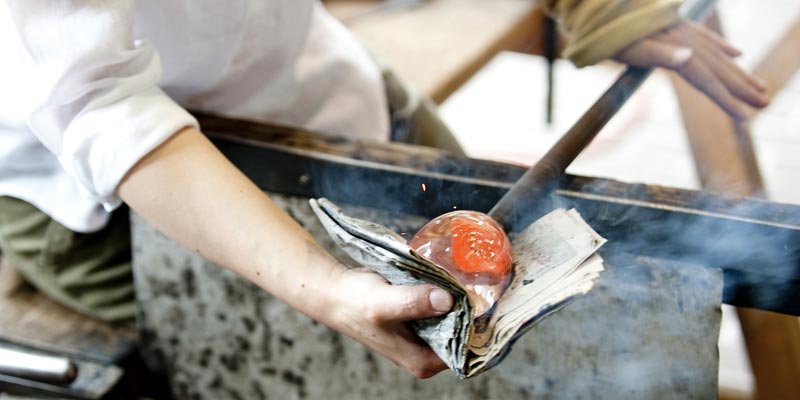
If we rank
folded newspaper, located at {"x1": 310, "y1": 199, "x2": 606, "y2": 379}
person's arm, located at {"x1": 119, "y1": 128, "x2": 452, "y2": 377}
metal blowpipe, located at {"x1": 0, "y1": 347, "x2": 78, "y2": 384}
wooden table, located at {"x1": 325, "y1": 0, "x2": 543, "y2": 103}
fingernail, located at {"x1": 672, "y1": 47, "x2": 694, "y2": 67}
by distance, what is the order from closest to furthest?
folded newspaper, located at {"x1": 310, "y1": 199, "x2": 606, "y2": 379} → person's arm, located at {"x1": 119, "y1": 128, "x2": 452, "y2": 377} → metal blowpipe, located at {"x1": 0, "y1": 347, "x2": 78, "y2": 384} → fingernail, located at {"x1": 672, "y1": 47, "x2": 694, "y2": 67} → wooden table, located at {"x1": 325, "y1": 0, "x2": 543, "y2": 103}

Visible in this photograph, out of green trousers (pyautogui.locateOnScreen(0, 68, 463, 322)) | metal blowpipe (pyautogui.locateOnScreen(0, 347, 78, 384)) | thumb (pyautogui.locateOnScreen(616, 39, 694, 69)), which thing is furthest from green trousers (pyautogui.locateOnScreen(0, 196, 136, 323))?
thumb (pyautogui.locateOnScreen(616, 39, 694, 69))

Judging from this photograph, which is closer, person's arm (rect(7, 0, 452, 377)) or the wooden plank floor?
person's arm (rect(7, 0, 452, 377))

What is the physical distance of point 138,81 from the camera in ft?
2.64

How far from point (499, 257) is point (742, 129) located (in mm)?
845

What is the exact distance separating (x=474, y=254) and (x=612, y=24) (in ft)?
1.92

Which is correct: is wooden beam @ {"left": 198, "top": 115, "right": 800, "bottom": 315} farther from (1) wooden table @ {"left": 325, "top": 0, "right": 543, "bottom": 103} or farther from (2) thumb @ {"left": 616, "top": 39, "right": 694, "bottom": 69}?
(1) wooden table @ {"left": 325, "top": 0, "right": 543, "bottom": 103}

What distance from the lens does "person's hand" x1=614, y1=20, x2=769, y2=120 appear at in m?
1.12

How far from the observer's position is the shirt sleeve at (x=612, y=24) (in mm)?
1115

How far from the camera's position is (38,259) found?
1.08 m

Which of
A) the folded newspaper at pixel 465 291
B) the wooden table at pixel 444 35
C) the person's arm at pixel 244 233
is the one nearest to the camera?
the folded newspaper at pixel 465 291

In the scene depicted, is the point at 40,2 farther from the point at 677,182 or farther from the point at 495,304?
the point at 677,182

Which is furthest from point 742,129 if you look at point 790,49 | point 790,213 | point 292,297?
point 292,297

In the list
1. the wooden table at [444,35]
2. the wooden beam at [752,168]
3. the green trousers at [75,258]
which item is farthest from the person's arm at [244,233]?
the wooden table at [444,35]

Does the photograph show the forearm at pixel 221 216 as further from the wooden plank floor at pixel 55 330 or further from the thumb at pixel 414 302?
the wooden plank floor at pixel 55 330
